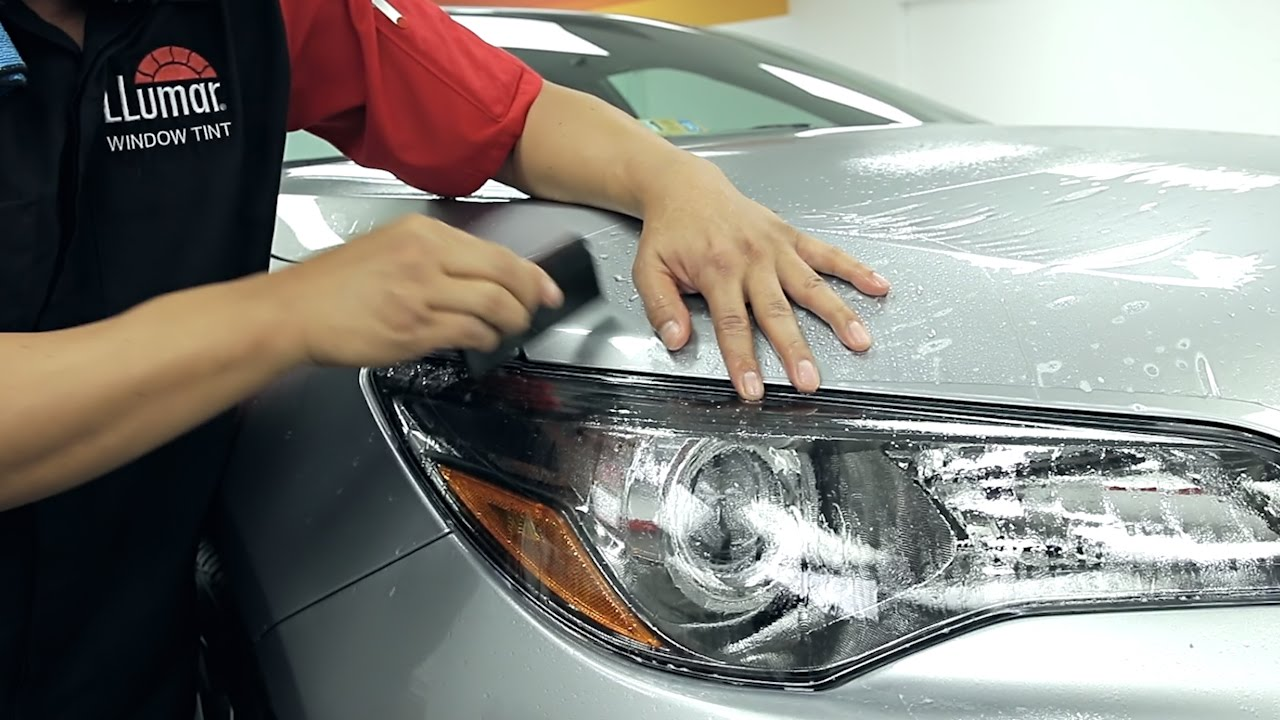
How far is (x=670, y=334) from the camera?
71 cm

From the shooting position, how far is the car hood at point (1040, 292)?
65 centimetres

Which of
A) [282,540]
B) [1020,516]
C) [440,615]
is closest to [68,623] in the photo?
[282,540]

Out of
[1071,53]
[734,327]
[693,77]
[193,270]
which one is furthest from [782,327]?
[1071,53]

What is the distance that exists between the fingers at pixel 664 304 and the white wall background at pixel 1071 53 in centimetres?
405

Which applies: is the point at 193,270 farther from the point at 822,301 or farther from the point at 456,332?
the point at 822,301

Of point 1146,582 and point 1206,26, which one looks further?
point 1206,26

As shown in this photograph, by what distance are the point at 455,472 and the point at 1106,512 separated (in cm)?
37

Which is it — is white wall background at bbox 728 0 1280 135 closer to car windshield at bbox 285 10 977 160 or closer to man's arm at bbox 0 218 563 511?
car windshield at bbox 285 10 977 160

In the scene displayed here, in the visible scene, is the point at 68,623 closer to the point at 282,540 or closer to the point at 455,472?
the point at 282,540

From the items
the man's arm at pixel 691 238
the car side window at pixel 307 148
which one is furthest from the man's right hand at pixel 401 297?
the car side window at pixel 307 148

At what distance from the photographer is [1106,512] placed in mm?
653

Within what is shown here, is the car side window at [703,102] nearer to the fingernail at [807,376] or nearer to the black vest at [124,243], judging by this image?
the black vest at [124,243]

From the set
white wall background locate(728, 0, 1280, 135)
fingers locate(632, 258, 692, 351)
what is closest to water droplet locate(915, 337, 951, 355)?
fingers locate(632, 258, 692, 351)

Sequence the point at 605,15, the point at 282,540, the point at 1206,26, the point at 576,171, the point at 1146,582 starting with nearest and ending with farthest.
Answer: the point at 1146,582 < the point at 282,540 < the point at 576,171 < the point at 605,15 < the point at 1206,26
